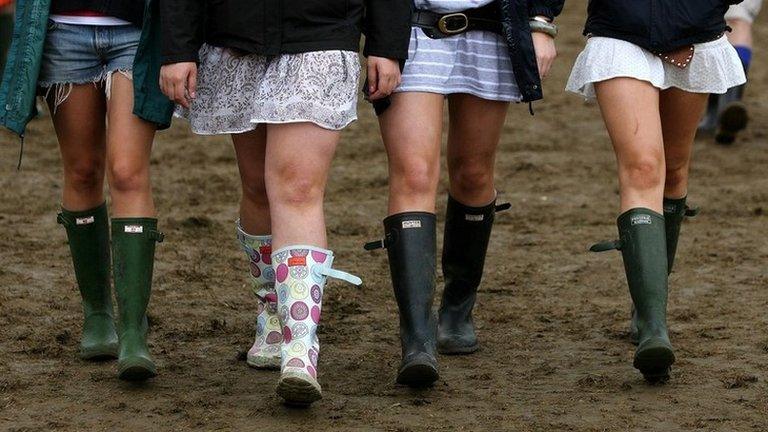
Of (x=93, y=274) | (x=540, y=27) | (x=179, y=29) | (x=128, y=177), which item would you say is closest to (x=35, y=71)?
(x=128, y=177)

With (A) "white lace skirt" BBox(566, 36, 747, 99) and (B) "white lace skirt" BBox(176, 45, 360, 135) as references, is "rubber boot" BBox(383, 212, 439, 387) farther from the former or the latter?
(A) "white lace skirt" BBox(566, 36, 747, 99)

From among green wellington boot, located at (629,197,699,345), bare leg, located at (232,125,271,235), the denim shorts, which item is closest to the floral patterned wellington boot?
bare leg, located at (232,125,271,235)

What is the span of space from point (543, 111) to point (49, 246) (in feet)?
15.8

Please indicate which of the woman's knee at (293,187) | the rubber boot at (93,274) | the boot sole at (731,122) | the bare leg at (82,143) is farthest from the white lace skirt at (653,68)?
the boot sole at (731,122)

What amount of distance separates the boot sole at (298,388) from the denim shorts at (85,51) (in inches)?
41.4

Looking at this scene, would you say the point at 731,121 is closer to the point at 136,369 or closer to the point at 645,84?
the point at 645,84

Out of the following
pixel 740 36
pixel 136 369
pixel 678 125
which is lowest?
pixel 136 369

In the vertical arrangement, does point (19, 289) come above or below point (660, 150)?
below

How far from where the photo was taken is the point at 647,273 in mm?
4426

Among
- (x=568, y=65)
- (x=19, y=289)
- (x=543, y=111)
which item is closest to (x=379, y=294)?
(x=19, y=289)

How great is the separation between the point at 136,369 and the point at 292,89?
0.95 m

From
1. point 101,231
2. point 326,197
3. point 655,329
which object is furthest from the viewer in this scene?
point 326,197

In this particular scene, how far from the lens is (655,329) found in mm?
4340

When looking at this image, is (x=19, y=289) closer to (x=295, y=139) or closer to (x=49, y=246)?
(x=49, y=246)
